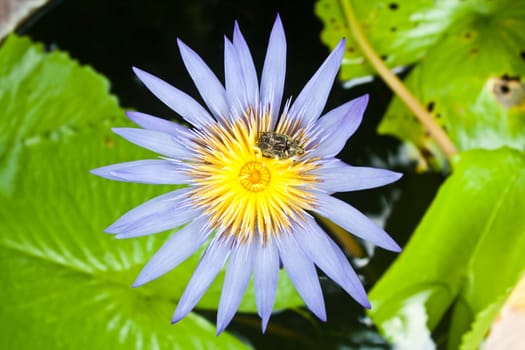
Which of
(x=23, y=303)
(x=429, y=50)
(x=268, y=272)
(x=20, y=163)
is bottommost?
(x=23, y=303)

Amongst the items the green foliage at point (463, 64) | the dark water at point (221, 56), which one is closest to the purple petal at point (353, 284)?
the dark water at point (221, 56)

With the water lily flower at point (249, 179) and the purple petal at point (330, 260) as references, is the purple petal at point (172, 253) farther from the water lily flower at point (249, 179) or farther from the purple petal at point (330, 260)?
the purple petal at point (330, 260)

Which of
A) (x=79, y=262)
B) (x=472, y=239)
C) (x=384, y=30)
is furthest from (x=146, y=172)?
(x=384, y=30)

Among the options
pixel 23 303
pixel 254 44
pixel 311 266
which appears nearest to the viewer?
pixel 311 266

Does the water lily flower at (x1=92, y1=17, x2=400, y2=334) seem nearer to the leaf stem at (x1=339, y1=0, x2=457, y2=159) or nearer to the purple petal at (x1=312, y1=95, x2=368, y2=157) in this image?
the purple petal at (x1=312, y1=95, x2=368, y2=157)

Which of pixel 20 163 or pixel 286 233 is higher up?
pixel 286 233

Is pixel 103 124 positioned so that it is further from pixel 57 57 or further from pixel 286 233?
pixel 286 233

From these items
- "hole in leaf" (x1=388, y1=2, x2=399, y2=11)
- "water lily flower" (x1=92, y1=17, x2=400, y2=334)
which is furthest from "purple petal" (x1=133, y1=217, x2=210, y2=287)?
"hole in leaf" (x1=388, y1=2, x2=399, y2=11)

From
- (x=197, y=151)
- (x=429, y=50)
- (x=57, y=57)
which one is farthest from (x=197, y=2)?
(x=197, y=151)

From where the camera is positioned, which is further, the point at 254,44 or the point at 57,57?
the point at 254,44
